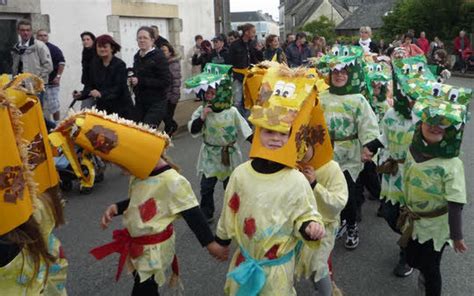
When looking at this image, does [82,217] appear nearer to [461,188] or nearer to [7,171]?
[7,171]

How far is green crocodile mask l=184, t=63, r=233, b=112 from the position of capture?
513 cm

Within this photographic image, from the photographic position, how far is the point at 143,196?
A: 3068 mm

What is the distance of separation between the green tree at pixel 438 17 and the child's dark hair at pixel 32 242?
3102cm

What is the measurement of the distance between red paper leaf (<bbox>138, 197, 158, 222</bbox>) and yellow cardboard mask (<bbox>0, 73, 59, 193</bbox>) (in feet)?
1.65

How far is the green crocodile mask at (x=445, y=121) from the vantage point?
3303 mm

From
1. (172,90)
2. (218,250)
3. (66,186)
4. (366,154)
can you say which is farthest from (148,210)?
(172,90)

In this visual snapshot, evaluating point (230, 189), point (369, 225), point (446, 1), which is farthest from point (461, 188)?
point (446, 1)

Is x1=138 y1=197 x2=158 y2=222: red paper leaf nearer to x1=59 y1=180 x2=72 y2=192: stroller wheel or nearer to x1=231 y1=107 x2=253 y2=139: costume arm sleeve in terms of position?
x1=231 y1=107 x2=253 y2=139: costume arm sleeve

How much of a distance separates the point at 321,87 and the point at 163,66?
4.10 meters

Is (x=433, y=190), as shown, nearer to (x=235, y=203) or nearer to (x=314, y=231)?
(x=314, y=231)

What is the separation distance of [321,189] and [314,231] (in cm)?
54

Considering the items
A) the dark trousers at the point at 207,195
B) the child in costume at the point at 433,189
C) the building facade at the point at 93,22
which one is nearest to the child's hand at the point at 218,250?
the child in costume at the point at 433,189

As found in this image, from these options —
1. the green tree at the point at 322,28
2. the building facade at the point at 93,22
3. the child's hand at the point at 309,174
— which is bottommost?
the child's hand at the point at 309,174

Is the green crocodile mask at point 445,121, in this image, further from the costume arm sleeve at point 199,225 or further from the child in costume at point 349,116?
the costume arm sleeve at point 199,225
